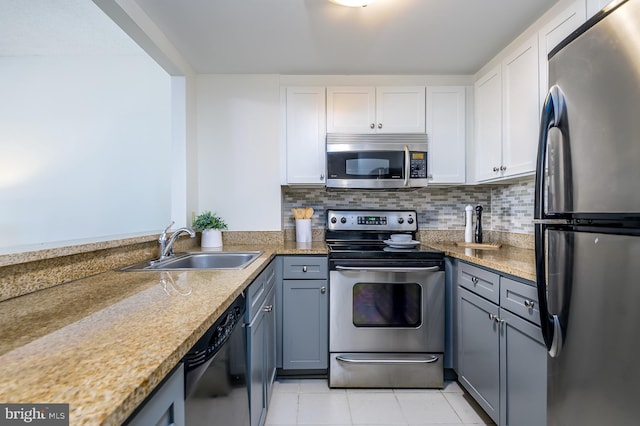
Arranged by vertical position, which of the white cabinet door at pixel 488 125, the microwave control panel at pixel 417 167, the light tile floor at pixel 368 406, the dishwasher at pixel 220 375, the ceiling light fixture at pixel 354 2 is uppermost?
the ceiling light fixture at pixel 354 2

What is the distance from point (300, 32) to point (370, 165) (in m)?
1.02

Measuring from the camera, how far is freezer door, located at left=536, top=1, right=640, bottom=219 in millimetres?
735

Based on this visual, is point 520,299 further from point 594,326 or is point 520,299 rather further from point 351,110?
point 351,110

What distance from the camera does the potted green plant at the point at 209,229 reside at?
2.34 m

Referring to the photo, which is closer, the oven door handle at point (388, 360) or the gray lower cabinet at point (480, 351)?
the gray lower cabinet at point (480, 351)

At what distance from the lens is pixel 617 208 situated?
0.77 meters

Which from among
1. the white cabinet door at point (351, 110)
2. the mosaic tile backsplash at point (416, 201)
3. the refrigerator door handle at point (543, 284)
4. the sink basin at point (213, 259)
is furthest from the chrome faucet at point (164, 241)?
the refrigerator door handle at point (543, 284)

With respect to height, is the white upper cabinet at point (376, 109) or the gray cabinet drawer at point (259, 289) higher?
the white upper cabinet at point (376, 109)

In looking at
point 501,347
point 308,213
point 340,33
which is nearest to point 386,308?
point 501,347

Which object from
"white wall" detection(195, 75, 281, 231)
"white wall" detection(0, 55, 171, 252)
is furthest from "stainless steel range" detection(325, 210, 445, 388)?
"white wall" detection(0, 55, 171, 252)

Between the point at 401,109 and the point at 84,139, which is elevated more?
the point at 401,109

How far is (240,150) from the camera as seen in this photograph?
2.53 meters

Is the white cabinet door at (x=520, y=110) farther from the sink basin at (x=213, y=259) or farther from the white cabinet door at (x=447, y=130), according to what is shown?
the sink basin at (x=213, y=259)

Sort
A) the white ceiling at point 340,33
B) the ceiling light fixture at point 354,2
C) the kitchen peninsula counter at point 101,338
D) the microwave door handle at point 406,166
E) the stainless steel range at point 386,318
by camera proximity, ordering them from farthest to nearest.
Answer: the microwave door handle at point 406,166
the stainless steel range at point 386,318
the white ceiling at point 340,33
the ceiling light fixture at point 354,2
the kitchen peninsula counter at point 101,338
